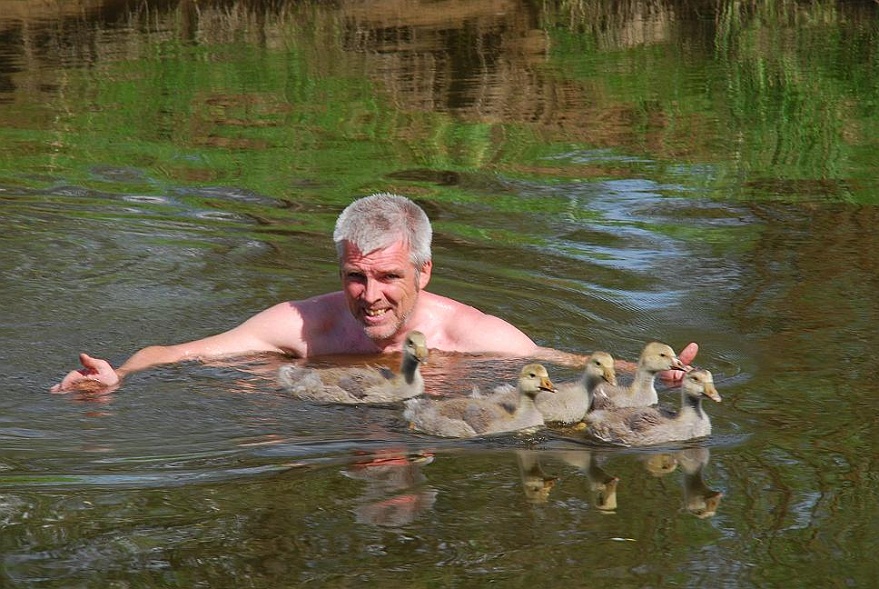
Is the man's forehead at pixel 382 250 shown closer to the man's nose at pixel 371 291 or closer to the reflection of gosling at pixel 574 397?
the man's nose at pixel 371 291

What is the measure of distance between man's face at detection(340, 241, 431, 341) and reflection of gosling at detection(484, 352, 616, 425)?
1.25m

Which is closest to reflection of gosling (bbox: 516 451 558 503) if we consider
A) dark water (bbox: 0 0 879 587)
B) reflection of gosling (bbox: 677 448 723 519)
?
dark water (bbox: 0 0 879 587)

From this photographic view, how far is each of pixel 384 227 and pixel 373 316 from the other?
50cm

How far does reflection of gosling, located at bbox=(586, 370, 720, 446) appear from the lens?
6.29 meters

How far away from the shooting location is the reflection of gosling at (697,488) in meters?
5.40

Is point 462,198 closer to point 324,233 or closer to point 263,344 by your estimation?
point 324,233

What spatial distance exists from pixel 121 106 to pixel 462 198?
5.96m

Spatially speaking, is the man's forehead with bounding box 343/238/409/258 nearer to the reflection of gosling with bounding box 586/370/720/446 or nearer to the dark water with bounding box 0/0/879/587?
the dark water with bounding box 0/0/879/587

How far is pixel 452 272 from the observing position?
386 inches

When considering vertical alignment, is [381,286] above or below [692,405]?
above

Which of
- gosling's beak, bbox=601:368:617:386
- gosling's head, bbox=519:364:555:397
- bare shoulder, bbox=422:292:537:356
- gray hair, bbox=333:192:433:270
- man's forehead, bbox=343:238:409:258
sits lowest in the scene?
bare shoulder, bbox=422:292:537:356

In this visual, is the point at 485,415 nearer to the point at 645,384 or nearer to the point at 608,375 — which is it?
the point at 608,375

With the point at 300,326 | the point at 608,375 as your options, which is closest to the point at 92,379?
the point at 300,326

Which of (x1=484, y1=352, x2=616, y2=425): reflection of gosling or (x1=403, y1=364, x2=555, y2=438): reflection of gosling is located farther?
(x1=484, y1=352, x2=616, y2=425): reflection of gosling
